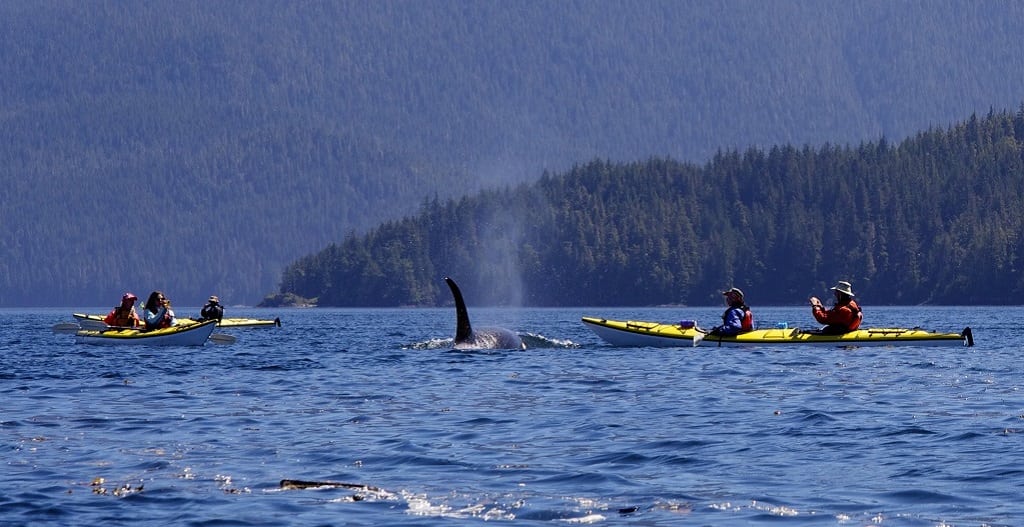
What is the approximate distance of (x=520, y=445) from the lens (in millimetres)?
23234

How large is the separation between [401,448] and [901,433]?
7644 mm

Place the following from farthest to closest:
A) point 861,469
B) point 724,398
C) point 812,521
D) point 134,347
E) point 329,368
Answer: point 134,347 < point 329,368 < point 724,398 < point 861,469 < point 812,521

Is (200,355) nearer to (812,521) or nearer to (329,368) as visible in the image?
(329,368)

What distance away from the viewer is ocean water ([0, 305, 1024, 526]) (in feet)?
58.6

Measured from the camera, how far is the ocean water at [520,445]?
1786 cm

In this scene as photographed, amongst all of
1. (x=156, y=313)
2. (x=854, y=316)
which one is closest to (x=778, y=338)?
(x=854, y=316)

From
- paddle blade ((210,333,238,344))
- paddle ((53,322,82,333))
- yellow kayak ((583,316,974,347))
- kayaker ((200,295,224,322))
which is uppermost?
kayaker ((200,295,224,322))

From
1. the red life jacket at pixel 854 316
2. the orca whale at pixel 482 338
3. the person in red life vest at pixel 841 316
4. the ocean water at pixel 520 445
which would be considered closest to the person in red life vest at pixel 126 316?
the orca whale at pixel 482 338

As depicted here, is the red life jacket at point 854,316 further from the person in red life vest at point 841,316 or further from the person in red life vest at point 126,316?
the person in red life vest at point 126,316

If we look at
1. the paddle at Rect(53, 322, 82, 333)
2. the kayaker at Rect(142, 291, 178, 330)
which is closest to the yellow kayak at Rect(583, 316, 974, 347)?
the kayaker at Rect(142, 291, 178, 330)

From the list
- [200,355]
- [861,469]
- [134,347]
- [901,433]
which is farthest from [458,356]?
[861,469]

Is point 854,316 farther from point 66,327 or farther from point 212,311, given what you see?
point 66,327

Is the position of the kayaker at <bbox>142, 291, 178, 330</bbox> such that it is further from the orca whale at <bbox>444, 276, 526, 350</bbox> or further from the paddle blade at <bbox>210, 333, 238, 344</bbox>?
the orca whale at <bbox>444, 276, 526, 350</bbox>

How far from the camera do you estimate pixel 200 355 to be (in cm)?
4856
